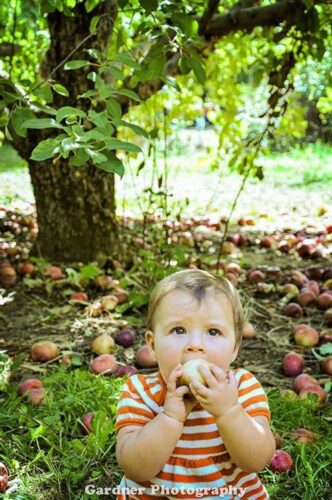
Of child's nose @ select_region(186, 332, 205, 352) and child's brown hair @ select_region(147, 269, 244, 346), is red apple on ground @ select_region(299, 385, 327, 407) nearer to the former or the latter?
child's brown hair @ select_region(147, 269, 244, 346)

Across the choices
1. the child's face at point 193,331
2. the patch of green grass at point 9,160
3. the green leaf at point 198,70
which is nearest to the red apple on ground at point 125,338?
the green leaf at point 198,70

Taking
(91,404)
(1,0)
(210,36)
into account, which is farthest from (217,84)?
Answer: (91,404)

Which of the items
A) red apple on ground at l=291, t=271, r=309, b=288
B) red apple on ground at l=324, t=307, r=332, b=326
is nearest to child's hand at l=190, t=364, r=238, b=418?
red apple on ground at l=324, t=307, r=332, b=326

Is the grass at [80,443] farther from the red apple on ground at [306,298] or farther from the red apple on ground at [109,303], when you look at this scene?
the red apple on ground at [306,298]

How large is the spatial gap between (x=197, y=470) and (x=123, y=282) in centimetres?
219

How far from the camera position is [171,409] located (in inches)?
56.7

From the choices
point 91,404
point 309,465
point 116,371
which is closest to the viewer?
point 309,465

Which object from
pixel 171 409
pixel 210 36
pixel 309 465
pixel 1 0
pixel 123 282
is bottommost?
pixel 123 282

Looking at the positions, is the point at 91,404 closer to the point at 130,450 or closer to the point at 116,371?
the point at 116,371

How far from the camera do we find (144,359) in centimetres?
285

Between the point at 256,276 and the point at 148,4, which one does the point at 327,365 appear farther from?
the point at 148,4

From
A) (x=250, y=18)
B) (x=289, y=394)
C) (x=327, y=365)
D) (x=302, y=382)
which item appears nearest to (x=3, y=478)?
(x=289, y=394)

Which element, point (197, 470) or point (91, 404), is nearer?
point (197, 470)

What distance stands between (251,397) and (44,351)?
58.4 inches
